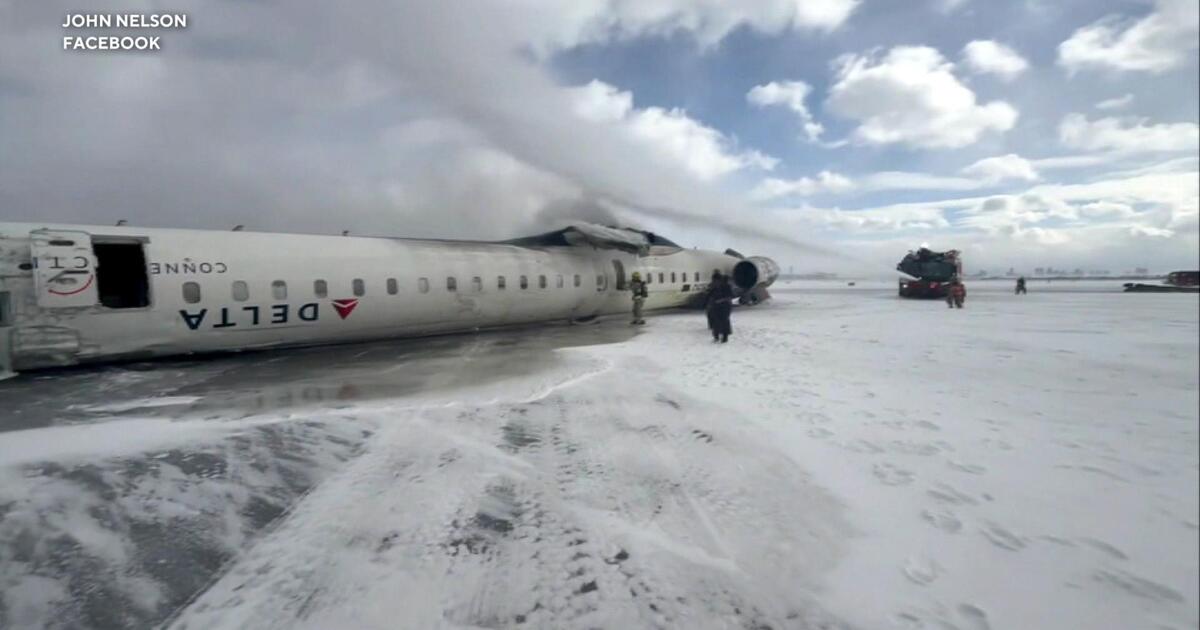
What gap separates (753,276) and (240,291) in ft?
55.9

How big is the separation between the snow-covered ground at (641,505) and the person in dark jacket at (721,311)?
456 cm

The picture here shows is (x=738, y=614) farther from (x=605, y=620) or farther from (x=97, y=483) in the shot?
(x=97, y=483)

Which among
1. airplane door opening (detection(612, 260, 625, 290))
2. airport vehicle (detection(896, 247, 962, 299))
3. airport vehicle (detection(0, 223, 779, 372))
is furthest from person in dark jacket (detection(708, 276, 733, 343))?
airport vehicle (detection(896, 247, 962, 299))

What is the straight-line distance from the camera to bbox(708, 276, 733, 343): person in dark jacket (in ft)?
36.2

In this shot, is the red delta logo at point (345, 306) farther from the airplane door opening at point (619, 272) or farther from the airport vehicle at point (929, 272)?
the airport vehicle at point (929, 272)

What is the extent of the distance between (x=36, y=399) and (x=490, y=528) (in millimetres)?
7784

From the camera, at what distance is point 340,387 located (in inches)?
280

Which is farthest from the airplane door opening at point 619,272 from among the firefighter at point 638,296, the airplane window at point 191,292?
the airplane window at point 191,292

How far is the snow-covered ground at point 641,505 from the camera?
2.51m

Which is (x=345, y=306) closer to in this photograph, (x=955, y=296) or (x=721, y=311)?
(x=721, y=311)

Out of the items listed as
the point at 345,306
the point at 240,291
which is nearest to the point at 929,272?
the point at 345,306

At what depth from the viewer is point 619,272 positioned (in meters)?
16.3

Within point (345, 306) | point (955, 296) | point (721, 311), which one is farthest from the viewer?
point (955, 296)

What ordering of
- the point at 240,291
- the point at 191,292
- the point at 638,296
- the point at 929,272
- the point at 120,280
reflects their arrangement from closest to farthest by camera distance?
1. the point at 191,292
2. the point at 240,291
3. the point at 120,280
4. the point at 638,296
5. the point at 929,272
